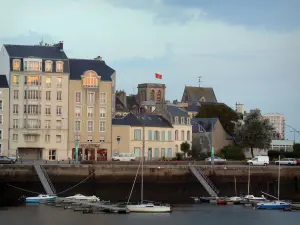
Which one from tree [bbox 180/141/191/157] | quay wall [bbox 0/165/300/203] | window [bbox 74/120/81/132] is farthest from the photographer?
tree [bbox 180/141/191/157]

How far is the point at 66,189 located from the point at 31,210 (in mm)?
14597

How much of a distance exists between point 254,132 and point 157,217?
61022 mm

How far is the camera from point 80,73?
415 ft

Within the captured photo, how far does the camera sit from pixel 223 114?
541 ft

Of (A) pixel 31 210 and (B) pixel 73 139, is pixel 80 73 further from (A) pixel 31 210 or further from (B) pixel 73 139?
(A) pixel 31 210

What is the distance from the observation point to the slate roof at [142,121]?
129375 mm

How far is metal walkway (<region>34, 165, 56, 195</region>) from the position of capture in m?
97.5

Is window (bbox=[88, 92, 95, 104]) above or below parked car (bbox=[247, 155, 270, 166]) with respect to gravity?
above

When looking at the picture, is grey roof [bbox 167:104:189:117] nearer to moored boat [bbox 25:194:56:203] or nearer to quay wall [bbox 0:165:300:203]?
quay wall [bbox 0:165:300:203]

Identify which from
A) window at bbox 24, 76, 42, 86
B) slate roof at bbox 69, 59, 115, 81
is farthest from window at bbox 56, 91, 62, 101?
window at bbox 24, 76, 42, 86

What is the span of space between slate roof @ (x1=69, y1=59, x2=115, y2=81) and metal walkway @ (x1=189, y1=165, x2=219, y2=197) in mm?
26942

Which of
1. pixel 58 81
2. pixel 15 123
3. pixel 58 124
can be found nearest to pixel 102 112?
pixel 58 124

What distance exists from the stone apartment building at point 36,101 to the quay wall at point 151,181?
2284 centimetres

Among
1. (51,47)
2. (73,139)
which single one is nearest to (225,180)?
(73,139)
